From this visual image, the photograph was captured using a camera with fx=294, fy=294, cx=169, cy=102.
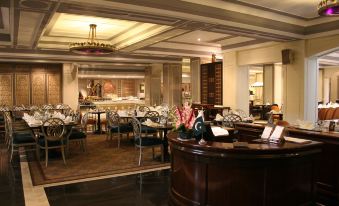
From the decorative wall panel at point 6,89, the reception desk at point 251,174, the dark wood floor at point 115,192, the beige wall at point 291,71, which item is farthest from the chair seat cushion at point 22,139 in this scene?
the decorative wall panel at point 6,89

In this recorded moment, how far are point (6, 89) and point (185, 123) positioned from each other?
1240 centimetres

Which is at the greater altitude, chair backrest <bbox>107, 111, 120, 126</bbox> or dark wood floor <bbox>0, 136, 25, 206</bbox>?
chair backrest <bbox>107, 111, 120, 126</bbox>

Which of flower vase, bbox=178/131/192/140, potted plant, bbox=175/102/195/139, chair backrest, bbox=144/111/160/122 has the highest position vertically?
potted plant, bbox=175/102/195/139

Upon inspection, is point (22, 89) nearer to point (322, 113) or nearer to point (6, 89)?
point (6, 89)

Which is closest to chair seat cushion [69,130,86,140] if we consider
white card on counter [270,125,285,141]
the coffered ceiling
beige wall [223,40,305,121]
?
the coffered ceiling

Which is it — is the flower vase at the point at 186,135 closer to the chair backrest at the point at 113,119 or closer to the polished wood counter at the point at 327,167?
the polished wood counter at the point at 327,167

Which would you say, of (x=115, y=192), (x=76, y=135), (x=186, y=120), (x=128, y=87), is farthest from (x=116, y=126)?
(x=128, y=87)

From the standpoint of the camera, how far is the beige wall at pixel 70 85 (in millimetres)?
13672

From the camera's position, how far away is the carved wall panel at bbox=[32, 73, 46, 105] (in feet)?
45.4

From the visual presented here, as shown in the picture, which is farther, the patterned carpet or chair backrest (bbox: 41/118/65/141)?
chair backrest (bbox: 41/118/65/141)

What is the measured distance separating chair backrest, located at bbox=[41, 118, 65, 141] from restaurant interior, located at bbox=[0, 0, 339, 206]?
21 millimetres

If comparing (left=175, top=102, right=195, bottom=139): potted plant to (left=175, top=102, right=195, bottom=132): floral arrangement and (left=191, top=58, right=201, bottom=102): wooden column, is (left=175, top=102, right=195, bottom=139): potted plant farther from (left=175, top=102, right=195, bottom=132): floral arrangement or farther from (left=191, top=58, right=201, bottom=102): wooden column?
(left=191, top=58, right=201, bottom=102): wooden column

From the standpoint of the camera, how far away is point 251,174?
3045 mm

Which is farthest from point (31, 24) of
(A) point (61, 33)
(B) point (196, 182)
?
(B) point (196, 182)
